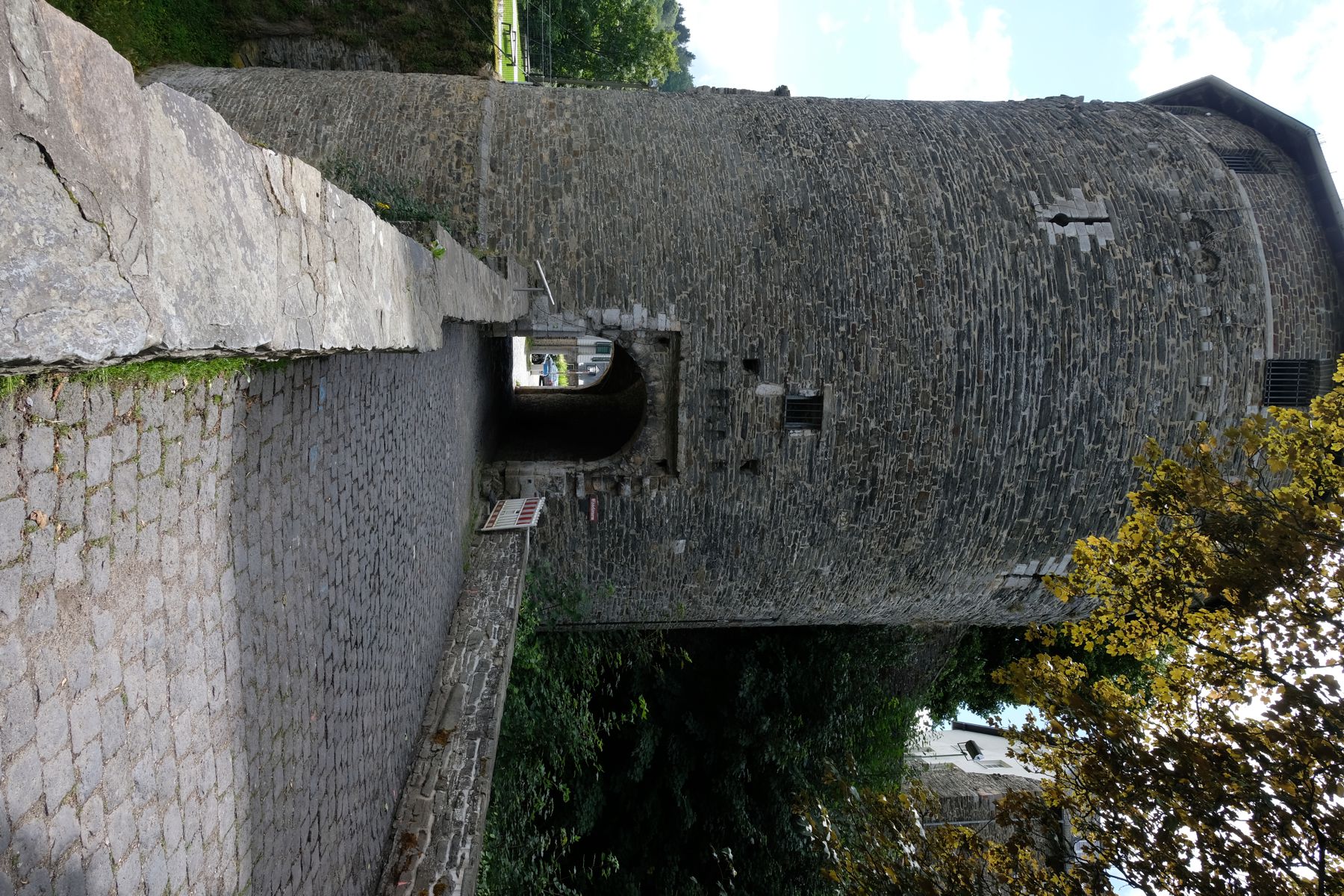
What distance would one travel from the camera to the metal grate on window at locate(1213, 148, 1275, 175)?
7.86 m

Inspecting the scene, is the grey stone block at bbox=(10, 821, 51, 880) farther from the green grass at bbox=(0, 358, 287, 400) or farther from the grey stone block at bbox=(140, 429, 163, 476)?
the green grass at bbox=(0, 358, 287, 400)

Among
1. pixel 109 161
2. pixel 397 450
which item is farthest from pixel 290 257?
pixel 397 450

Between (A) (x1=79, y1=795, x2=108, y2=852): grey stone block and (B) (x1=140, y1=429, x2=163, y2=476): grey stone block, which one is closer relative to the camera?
(A) (x1=79, y1=795, x2=108, y2=852): grey stone block

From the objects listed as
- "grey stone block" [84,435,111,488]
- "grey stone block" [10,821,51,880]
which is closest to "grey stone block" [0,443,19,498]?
"grey stone block" [84,435,111,488]

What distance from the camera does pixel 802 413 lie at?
298 inches

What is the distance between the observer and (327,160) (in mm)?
7023

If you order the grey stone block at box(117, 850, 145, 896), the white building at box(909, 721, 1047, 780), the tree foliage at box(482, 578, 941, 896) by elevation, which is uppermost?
the grey stone block at box(117, 850, 145, 896)

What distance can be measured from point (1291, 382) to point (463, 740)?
766 cm

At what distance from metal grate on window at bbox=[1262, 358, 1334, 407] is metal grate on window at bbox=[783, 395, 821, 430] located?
3985 mm

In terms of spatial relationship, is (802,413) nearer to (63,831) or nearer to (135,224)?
(63,831)

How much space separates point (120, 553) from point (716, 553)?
6105 millimetres

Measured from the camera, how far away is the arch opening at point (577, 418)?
9008mm

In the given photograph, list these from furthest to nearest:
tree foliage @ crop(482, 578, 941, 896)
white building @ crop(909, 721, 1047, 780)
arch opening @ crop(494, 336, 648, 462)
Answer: white building @ crop(909, 721, 1047, 780)
tree foliage @ crop(482, 578, 941, 896)
arch opening @ crop(494, 336, 648, 462)

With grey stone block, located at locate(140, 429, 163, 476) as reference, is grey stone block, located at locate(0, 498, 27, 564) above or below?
below
